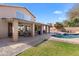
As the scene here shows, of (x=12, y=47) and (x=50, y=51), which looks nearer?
(x=50, y=51)

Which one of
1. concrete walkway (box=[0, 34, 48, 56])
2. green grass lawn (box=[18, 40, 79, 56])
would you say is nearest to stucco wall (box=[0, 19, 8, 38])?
concrete walkway (box=[0, 34, 48, 56])

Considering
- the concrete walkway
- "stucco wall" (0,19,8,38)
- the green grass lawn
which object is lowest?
the green grass lawn

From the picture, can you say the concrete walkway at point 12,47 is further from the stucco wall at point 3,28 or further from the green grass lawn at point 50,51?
the stucco wall at point 3,28

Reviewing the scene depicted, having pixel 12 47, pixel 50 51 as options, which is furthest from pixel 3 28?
pixel 50 51

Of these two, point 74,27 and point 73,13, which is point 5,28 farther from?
point 74,27

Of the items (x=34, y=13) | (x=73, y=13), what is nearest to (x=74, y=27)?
(x=73, y=13)

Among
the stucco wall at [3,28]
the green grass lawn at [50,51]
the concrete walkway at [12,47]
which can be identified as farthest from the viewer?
the stucco wall at [3,28]

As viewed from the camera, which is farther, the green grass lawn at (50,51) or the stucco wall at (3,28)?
the stucco wall at (3,28)

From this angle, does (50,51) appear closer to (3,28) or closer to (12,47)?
(12,47)

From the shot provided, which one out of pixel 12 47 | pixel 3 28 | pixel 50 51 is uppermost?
pixel 3 28

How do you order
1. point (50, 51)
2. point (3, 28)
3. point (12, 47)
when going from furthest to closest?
point (3, 28) → point (12, 47) → point (50, 51)

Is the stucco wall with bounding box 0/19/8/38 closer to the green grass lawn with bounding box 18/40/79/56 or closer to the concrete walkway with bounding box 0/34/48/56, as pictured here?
the concrete walkway with bounding box 0/34/48/56

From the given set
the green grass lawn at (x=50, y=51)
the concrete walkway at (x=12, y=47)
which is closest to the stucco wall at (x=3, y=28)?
the concrete walkway at (x=12, y=47)

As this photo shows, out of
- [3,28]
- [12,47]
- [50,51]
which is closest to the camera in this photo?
[50,51]
